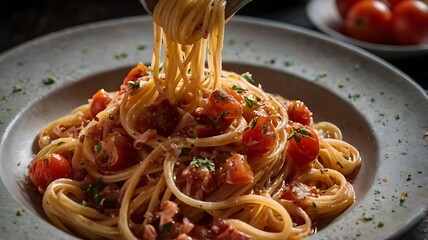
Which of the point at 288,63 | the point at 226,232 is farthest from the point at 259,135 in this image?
the point at 288,63

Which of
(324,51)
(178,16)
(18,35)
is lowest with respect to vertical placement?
(18,35)

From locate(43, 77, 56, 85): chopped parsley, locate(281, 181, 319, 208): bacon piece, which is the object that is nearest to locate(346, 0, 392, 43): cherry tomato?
locate(281, 181, 319, 208): bacon piece

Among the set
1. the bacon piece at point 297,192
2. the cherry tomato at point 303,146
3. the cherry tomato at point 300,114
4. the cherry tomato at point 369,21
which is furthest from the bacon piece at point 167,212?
the cherry tomato at point 369,21

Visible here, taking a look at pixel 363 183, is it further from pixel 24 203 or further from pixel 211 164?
pixel 24 203

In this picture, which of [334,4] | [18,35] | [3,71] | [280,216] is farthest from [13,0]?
[280,216]

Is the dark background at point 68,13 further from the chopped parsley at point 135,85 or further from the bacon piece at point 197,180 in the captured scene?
the bacon piece at point 197,180

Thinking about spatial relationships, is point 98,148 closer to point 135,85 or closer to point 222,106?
point 135,85
